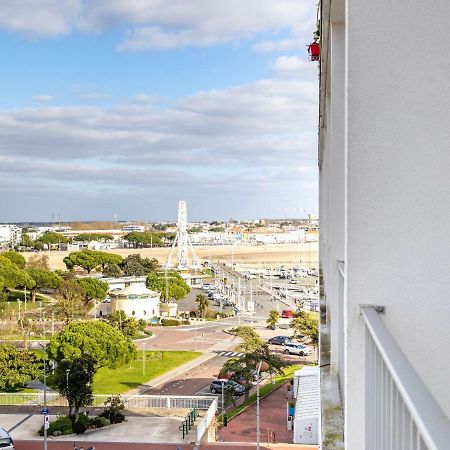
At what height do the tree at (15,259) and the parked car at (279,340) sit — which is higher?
the tree at (15,259)

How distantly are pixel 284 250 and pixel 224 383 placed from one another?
87547 millimetres

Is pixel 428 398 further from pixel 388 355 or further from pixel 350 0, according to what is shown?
pixel 350 0

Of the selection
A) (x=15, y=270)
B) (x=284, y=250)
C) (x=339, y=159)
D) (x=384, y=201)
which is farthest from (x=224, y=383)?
(x=284, y=250)

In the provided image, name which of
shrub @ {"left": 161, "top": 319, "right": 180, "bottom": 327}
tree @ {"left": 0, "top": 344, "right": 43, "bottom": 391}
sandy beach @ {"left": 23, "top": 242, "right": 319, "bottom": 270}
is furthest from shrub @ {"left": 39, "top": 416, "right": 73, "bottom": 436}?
sandy beach @ {"left": 23, "top": 242, "right": 319, "bottom": 270}

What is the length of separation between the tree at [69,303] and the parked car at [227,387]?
43.5 ft

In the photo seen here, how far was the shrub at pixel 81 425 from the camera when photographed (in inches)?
664

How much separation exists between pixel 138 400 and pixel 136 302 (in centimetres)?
1783

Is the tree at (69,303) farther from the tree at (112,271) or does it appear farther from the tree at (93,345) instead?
the tree at (112,271)

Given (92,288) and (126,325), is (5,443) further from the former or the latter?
(92,288)

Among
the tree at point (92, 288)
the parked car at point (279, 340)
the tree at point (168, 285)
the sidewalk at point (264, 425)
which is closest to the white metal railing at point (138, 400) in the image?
the sidewalk at point (264, 425)

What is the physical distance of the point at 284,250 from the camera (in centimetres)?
10800

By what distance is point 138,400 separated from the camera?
19.6m

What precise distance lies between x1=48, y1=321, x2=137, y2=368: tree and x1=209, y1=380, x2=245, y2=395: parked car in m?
3.17

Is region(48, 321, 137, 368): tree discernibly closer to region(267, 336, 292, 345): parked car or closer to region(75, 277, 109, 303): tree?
region(267, 336, 292, 345): parked car
